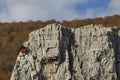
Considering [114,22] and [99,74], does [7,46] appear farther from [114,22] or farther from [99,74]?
[99,74]

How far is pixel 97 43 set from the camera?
40.4m

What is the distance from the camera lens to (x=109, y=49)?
40188mm

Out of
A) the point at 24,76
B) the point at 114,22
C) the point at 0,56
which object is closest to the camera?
the point at 24,76

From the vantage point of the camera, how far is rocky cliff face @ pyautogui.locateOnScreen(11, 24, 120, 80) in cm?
3997

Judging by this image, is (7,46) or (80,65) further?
(7,46)

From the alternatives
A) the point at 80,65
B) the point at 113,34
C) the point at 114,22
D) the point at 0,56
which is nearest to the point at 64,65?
the point at 80,65

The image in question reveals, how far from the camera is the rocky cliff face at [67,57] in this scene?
39969mm

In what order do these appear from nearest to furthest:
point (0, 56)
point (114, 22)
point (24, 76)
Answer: point (24, 76), point (0, 56), point (114, 22)

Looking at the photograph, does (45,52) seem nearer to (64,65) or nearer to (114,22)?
(64,65)

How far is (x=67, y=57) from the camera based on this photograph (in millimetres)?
40125

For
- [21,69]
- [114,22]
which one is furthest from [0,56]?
[21,69]

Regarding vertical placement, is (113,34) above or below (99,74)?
above

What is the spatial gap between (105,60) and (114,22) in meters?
33.6

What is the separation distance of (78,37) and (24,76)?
14.9ft
